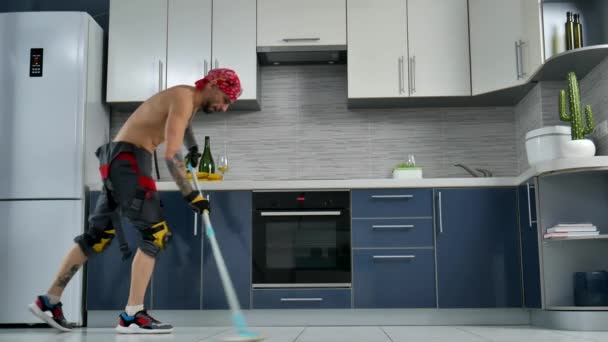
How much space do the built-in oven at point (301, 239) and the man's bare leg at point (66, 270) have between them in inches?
41.8

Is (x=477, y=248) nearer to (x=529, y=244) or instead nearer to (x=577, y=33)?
(x=529, y=244)

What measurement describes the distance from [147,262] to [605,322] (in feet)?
7.44

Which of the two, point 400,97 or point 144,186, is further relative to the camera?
point 400,97

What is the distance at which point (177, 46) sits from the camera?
481 cm

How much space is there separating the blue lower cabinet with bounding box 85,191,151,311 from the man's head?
1.10 metres

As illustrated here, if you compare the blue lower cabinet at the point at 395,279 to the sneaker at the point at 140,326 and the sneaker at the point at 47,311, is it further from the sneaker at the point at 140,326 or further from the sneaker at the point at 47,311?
the sneaker at the point at 47,311

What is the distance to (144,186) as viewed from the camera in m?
3.65

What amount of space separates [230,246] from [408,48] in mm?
1684

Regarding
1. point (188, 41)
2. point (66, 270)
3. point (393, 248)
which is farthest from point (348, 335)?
point (188, 41)

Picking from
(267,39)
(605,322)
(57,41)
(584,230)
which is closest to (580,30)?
(584,230)

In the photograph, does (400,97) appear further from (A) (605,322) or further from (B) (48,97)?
(B) (48,97)

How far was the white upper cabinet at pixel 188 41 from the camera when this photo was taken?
4781 millimetres

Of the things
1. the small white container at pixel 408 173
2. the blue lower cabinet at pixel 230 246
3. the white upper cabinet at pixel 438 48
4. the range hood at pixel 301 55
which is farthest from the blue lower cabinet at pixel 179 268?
the white upper cabinet at pixel 438 48

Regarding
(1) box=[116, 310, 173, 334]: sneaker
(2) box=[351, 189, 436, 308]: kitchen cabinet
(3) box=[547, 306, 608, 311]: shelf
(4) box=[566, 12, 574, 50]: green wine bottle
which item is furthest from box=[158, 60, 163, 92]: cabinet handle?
(3) box=[547, 306, 608, 311]: shelf
